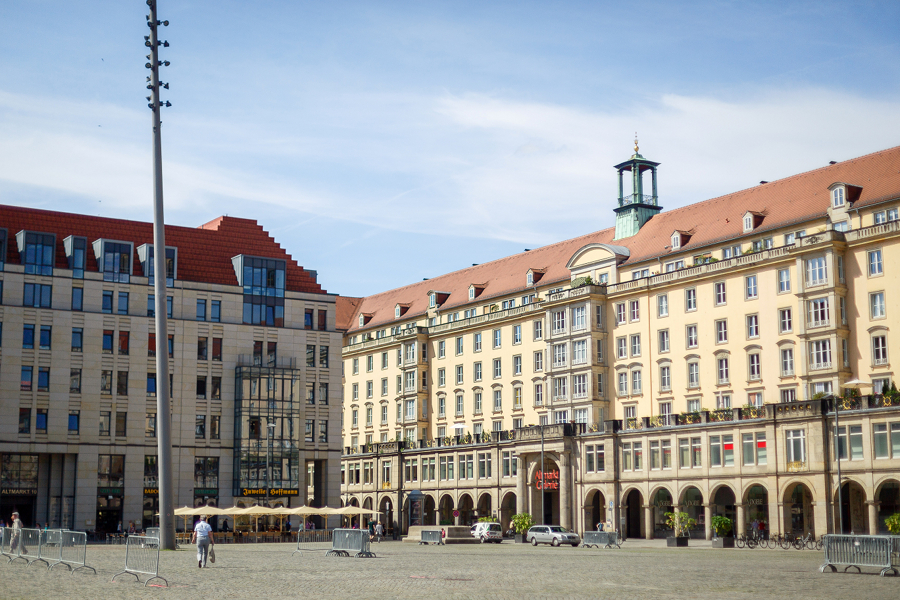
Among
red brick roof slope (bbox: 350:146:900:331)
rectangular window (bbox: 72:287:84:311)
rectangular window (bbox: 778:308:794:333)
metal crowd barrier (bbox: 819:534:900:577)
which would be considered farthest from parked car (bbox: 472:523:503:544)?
metal crowd barrier (bbox: 819:534:900:577)

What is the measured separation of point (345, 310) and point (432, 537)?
61630 millimetres

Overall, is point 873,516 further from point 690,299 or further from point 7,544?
point 7,544

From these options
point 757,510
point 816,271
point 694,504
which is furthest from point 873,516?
point 816,271

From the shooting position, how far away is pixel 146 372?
284 ft

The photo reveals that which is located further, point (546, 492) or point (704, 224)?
point (546, 492)

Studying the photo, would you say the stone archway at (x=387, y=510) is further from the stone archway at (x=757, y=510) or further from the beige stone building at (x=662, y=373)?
the stone archway at (x=757, y=510)

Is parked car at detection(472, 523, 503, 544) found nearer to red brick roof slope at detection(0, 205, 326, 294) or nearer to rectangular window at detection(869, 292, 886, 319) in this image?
red brick roof slope at detection(0, 205, 326, 294)

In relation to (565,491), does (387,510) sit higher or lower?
lower

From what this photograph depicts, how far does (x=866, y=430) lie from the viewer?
67.1m

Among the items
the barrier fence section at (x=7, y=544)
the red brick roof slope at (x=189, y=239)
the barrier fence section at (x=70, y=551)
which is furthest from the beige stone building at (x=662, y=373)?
the barrier fence section at (x=70, y=551)

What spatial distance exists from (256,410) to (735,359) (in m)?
38.1

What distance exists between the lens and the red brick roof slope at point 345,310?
5153 inches

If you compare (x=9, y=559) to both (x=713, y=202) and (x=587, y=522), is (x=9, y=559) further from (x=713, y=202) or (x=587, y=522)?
(x=713, y=202)

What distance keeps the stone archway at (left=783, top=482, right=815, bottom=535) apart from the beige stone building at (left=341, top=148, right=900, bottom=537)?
0.13m
